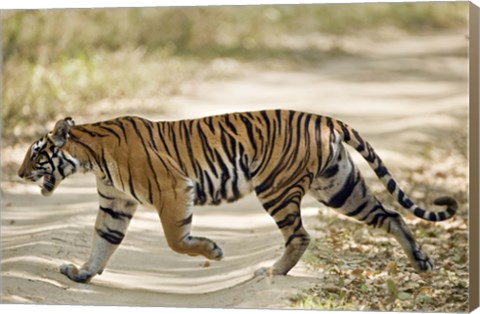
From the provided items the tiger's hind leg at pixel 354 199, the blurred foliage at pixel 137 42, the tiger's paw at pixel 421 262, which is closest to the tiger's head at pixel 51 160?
the blurred foliage at pixel 137 42

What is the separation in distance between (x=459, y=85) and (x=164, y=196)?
6.57ft

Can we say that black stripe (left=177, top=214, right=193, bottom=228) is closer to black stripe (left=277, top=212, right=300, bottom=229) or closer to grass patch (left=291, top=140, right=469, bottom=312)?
black stripe (left=277, top=212, right=300, bottom=229)

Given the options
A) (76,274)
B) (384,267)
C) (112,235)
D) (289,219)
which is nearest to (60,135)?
(112,235)

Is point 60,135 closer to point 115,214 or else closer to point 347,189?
point 115,214

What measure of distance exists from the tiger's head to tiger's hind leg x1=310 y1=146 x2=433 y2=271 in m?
1.58

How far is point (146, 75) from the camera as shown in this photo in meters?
10.6

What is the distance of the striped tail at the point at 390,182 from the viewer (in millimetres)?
7938

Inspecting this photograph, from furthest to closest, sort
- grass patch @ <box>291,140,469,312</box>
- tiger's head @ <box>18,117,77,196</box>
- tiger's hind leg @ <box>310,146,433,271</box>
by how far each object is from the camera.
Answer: tiger's head @ <box>18,117,77,196</box>, tiger's hind leg @ <box>310,146,433,271</box>, grass patch @ <box>291,140,469,312</box>

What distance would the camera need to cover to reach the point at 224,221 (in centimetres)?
859

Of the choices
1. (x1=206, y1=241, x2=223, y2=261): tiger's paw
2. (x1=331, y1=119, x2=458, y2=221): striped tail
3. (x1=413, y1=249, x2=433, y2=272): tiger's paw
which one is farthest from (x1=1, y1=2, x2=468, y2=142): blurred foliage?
(x1=206, y1=241, x2=223, y2=261): tiger's paw

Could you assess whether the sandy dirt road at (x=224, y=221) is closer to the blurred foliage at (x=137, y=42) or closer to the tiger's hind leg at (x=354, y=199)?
the tiger's hind leg at (x=354, y=199)

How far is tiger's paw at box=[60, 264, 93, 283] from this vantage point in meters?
8.26

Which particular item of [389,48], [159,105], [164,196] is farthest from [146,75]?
[164,196]

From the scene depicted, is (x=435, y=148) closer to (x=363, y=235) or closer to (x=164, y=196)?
(x=363, y=235)
